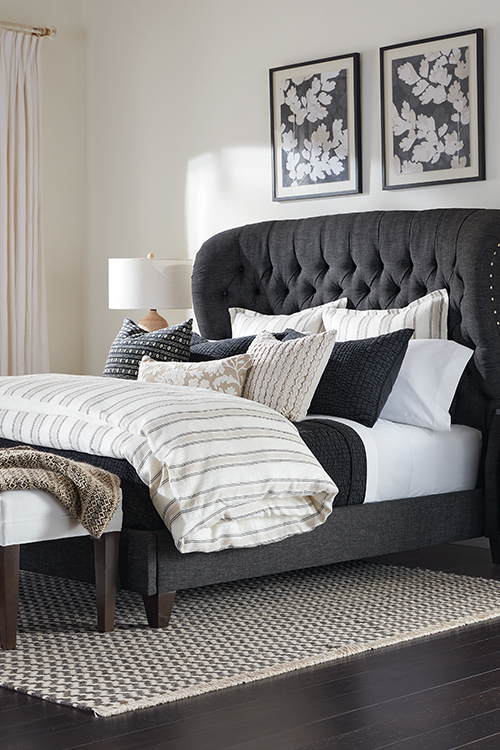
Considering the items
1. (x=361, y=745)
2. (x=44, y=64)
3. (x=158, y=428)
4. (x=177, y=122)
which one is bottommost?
(x=361, y=745)

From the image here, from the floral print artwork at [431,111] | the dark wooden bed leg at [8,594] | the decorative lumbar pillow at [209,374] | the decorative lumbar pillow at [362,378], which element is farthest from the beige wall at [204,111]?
the dark wooden bed leg at [8,594]

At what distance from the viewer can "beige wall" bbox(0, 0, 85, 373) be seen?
5820 mm

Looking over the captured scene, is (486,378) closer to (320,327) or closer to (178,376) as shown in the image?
(320,327)

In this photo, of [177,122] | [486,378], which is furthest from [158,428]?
[177,122]

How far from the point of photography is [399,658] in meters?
2.65

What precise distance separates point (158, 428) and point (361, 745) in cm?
110

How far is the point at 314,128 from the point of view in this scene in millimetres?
4707

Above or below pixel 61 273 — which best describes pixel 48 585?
below

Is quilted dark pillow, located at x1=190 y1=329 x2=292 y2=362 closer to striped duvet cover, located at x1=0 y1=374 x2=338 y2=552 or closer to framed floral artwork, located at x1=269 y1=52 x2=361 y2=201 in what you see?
striped duvet cover, located at x1=0 y1=374 x2=338 y2=552

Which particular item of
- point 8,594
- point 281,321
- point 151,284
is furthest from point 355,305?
point 8,594

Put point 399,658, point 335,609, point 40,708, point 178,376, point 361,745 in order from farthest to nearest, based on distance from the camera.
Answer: point 178,376
point 335,609
point 399,658
point 40,708
point 361,745

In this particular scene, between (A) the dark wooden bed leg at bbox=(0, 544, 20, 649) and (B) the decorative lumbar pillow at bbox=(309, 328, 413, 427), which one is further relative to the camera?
(B) the decorative lumbar pillow at bbox=(309, 328, 413, 427)

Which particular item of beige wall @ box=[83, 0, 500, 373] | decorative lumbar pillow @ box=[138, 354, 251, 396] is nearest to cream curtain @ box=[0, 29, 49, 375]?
beige wall @ box=[83, 0, 500, 373]

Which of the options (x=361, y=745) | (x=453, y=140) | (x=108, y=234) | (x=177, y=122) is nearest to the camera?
(x=361, y=745)
